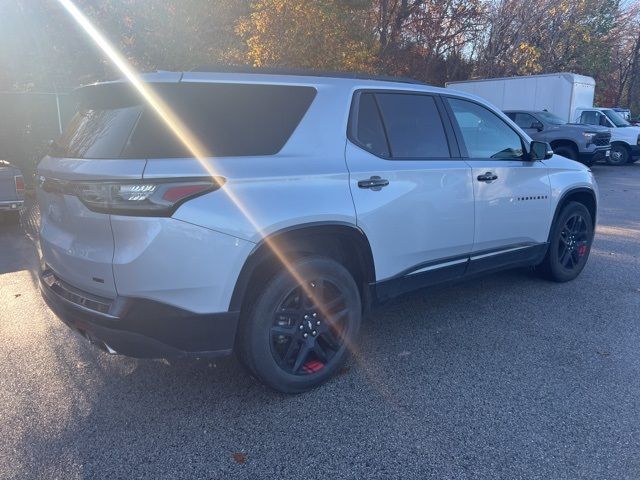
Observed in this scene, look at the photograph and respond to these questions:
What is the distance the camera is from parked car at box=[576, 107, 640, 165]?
715 inches

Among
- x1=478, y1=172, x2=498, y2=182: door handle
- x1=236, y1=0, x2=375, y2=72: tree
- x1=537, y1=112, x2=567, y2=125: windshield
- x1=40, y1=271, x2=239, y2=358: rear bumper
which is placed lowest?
x1=537, y1=112, x2=567, y2=125: windshield

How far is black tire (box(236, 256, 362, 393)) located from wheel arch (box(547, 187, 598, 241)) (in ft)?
8.71

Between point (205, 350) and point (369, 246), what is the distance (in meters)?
1.24

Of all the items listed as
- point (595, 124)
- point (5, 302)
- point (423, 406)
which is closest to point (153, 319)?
point (423, 406)

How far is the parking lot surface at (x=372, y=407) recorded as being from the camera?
2.73m

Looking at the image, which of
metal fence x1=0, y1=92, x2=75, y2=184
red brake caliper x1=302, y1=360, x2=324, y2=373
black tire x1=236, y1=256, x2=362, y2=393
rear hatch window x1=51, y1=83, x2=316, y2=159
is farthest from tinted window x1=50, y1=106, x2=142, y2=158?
metal fence x1=0, y1=92, x2=75, y2=184

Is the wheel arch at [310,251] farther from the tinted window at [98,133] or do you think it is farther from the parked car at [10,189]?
the parked car at [10,189]

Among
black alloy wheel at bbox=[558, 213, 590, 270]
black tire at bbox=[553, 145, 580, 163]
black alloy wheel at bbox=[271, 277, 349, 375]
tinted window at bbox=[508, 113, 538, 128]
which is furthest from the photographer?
tinted window at bbox=[508, 113, 538, 128]

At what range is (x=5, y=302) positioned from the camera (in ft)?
16.4

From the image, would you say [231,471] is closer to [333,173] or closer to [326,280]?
[326,280]

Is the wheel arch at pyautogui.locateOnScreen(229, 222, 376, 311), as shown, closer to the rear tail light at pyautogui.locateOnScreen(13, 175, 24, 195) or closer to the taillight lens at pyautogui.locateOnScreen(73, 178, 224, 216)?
the taillight lens at pyautogui.locateOnScreen(73, 178, 224, 216)

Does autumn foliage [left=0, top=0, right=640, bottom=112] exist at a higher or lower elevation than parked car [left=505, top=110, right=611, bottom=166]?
higher

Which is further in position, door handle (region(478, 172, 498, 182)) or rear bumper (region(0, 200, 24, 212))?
rear bumper (region(0, 200, 24, 212))

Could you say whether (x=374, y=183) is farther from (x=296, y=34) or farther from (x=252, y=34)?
(x=252, y=34)
